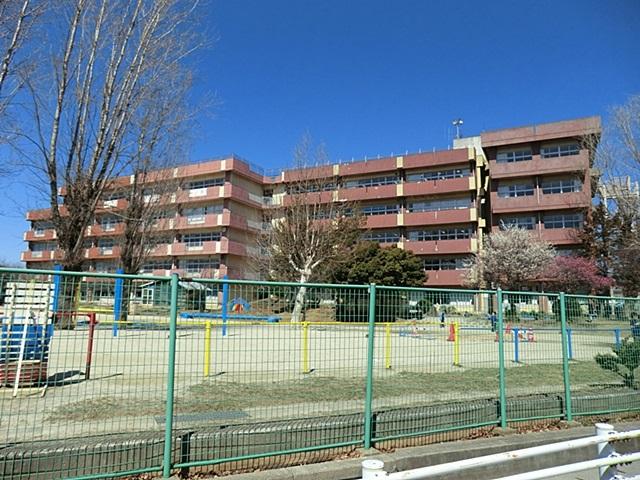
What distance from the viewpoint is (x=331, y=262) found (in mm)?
29359

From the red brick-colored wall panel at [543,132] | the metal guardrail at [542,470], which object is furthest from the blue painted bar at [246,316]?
the red brick-colored wall panel at [543,132]

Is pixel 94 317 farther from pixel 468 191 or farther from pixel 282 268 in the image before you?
pixel 468 191

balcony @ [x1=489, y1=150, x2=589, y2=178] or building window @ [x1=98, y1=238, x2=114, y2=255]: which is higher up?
balcony @ [x1=489, y1=150, x2=589, y2=178]

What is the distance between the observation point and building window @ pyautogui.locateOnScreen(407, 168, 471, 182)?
45.7m

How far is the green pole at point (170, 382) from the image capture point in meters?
3.90

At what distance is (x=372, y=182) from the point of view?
50219mm

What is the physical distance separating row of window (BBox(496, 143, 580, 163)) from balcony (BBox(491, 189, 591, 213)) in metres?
3.27

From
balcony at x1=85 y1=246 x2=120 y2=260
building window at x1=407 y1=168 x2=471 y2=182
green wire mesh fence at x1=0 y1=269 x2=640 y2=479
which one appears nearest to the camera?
green wire mesh fence at x1=0 y1=269 x2=640 y2=479

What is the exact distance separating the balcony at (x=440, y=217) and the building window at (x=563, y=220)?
248 inches

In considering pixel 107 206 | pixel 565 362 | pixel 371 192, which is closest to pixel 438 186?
pixel 371 192

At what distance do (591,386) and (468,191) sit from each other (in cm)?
3878

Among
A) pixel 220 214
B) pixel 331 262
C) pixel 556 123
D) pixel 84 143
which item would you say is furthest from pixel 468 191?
pixel 84 143

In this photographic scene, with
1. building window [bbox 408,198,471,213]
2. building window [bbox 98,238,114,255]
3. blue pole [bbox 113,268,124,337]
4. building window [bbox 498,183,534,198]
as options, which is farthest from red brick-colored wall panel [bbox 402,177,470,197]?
blue pole [bbox 113,268,124,337]

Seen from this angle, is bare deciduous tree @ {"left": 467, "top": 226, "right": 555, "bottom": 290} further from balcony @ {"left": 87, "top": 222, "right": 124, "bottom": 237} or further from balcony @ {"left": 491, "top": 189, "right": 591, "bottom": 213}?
balcony @ {"left": 87, "top": 222, "right": 124, "bottom": 237}
